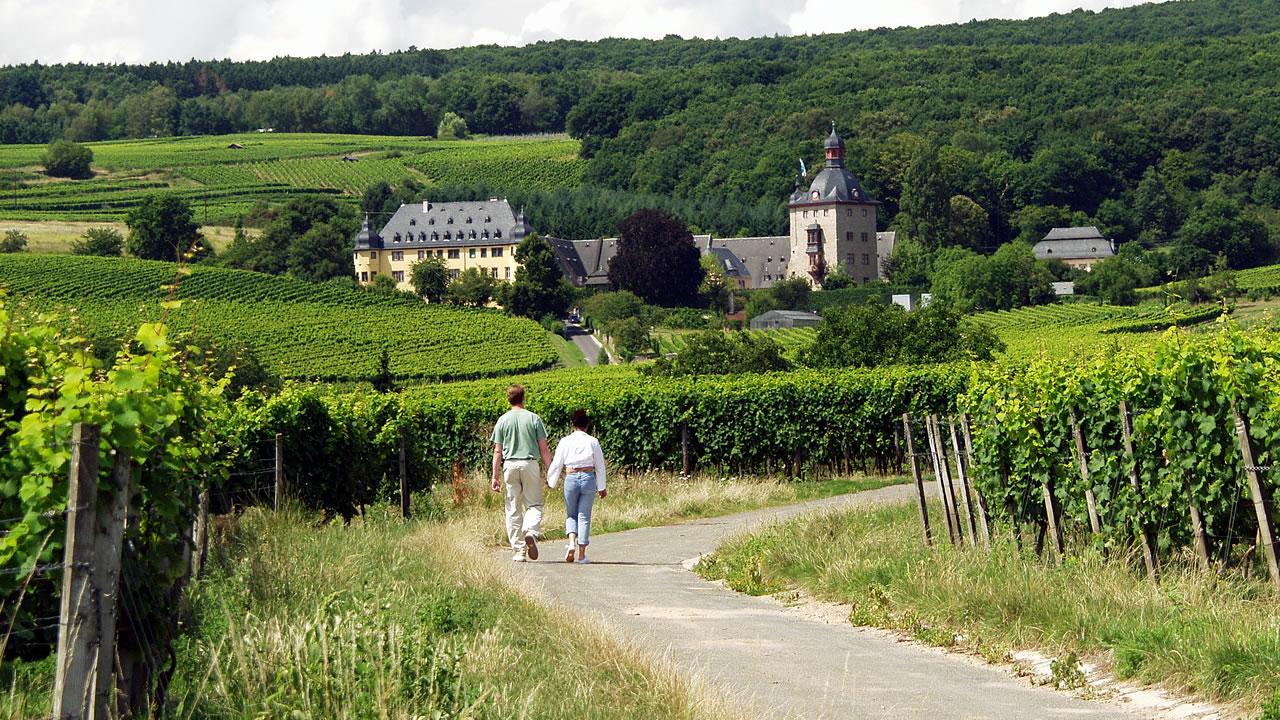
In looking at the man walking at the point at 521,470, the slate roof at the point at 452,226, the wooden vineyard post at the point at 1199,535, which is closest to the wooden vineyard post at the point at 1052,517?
the wooden vineyard post at the point at 1199,535

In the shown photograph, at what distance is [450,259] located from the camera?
493 ft

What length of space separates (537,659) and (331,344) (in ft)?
274

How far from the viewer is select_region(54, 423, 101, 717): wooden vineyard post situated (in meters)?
4.79

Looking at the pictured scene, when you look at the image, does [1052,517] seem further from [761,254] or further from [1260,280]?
[761,254]

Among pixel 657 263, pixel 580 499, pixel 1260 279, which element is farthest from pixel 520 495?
pixel 657 263

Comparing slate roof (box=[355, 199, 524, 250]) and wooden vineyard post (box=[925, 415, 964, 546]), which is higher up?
slate roof (box=[355, 199, 524, 250])

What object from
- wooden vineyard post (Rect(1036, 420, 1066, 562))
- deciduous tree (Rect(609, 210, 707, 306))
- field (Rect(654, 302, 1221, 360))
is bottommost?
field (Rect(654, 302, 1221, 360))

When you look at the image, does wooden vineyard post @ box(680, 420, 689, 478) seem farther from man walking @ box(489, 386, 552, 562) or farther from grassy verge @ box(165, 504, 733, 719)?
grassy verge @ box(165, 504, 733, 719)

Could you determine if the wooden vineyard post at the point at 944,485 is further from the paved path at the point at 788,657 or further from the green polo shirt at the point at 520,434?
the green polo shirt at the point at 520,434

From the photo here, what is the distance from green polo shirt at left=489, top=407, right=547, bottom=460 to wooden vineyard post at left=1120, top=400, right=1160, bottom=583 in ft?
17.2

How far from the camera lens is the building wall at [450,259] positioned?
146750mm

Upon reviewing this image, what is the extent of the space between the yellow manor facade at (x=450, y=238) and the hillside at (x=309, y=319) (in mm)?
37081

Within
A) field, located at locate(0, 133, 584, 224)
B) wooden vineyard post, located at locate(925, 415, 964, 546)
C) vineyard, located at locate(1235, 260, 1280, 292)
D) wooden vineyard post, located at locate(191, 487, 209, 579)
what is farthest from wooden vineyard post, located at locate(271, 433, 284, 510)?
field, located at locate(0, 133, 584, 224)

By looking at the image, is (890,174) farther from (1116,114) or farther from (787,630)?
(787,630)
